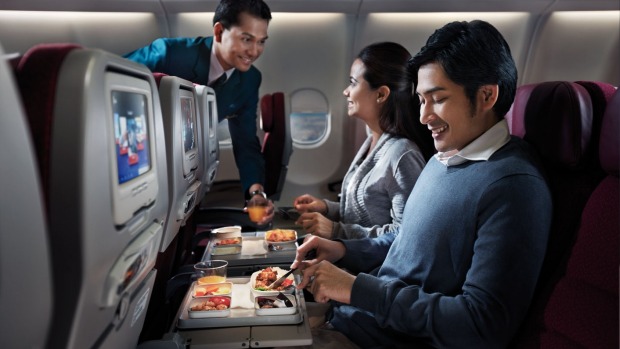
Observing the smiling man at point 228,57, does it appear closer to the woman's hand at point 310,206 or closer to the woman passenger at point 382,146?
the woman's hand at point 310,206

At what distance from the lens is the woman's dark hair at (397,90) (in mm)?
2213

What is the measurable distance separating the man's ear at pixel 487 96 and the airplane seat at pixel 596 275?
0.29 metres

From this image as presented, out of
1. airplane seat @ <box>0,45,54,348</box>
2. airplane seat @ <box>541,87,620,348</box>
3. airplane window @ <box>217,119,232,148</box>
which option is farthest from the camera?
airplane window @ <box>217,119,232,148</box>

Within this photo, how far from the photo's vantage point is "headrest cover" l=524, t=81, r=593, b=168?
4.32 ft

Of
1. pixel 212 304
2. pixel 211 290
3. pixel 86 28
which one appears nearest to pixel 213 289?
pixel 211 290

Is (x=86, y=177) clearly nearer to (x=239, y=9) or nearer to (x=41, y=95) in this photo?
(x=41, y=95)

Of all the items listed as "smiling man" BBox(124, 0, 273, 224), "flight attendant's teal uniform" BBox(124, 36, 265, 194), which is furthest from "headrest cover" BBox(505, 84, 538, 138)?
"flight attendant's teal uniform" BBox(124, 36, 265, 194)

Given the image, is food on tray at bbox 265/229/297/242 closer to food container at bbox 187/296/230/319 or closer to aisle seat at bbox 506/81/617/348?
food container at bbox 187/296/230/319

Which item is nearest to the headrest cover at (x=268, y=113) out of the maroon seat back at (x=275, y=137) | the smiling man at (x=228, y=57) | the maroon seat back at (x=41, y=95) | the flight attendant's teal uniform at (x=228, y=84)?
the maroon seat back at (x=275, y=137)

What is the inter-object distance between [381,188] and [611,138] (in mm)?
1068

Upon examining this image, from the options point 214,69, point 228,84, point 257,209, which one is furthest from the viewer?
point 228,84

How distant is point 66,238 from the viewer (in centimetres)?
71

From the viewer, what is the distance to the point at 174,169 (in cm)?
153

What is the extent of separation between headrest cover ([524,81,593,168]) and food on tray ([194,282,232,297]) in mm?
1042
